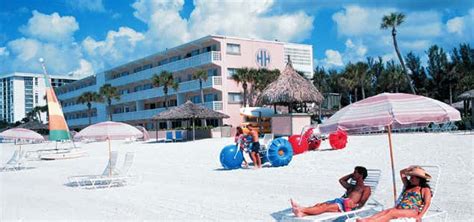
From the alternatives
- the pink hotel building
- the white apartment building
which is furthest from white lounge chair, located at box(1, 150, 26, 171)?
the white apartment building

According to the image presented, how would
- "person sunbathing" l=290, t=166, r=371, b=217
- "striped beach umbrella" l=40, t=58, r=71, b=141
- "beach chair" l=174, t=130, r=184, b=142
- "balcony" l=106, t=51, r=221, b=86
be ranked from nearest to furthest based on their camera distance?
"person sunbathing" l=290, t=166, r=371, b=217
"striped beach umbrella" l=40, t=58, r=71, b=141
"beach chair" l=174, t=130, r=184, b=142
"balcony" l=106, t=51, r=221, b=86

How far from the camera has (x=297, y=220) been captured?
645cm

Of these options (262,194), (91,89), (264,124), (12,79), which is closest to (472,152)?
(262,194)

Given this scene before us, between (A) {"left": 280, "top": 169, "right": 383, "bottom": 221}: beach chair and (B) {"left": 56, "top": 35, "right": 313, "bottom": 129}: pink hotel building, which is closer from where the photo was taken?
(A) {"left": 280, "top": 169, "right": 383, "bottom": 221}: beach chair

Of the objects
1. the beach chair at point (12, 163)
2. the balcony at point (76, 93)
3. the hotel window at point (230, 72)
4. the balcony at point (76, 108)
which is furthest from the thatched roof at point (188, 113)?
the balcony at point (76, 93)

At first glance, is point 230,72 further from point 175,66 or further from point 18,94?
point 18,94

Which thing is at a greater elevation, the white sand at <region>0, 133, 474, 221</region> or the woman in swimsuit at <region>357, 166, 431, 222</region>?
the woman in swimsuit at <region>357, 166, 431, 222</region>

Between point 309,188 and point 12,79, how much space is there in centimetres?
14514

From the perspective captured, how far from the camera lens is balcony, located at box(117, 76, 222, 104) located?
44406 millimetres

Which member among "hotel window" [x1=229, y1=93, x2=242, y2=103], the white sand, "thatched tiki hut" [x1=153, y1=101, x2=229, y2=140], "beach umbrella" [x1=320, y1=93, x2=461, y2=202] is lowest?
the white sand

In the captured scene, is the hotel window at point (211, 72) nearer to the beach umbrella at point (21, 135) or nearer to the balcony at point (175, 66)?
the balcony at point (175, 66)

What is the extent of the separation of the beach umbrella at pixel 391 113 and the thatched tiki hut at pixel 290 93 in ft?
77.0

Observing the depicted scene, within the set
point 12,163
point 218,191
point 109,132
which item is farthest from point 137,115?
point 218,191

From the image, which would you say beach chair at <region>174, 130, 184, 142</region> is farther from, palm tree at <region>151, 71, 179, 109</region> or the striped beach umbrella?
the striped beach umbrella
